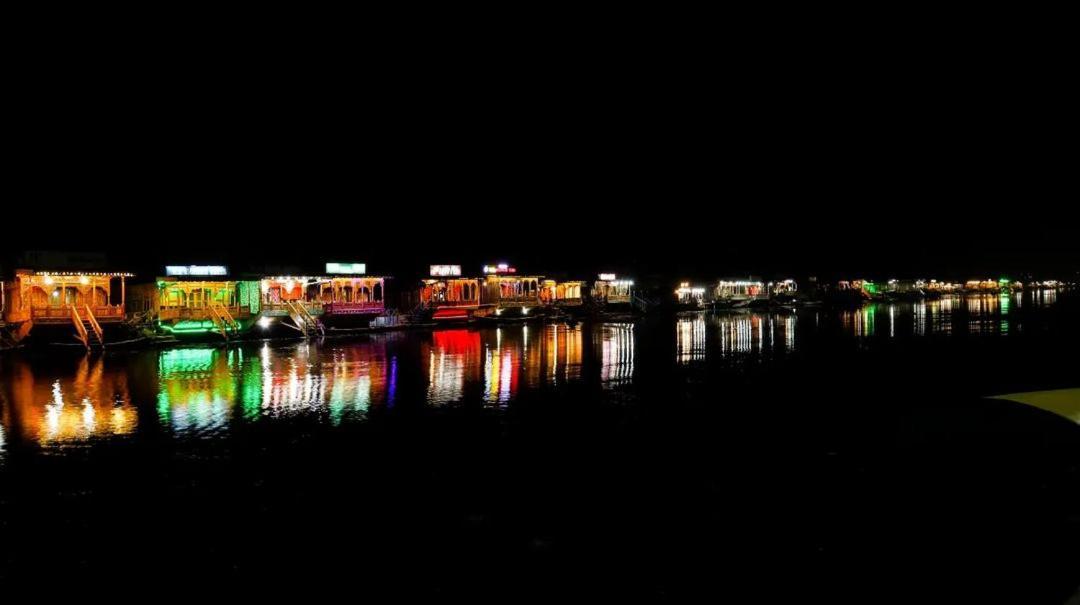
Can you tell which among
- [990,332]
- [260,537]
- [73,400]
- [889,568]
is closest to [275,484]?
[260,537]

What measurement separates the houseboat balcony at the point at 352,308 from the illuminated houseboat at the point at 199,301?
12.3 ft

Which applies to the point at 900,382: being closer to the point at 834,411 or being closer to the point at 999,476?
the point at 834,411

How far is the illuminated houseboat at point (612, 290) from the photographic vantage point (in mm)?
60406

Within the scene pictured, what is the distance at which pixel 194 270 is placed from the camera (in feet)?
122

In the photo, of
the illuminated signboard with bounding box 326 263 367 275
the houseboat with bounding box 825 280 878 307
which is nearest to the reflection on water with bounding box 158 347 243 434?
the illuminated signboard with bounding box 326 263 367 275

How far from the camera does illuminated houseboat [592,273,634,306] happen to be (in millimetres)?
60406

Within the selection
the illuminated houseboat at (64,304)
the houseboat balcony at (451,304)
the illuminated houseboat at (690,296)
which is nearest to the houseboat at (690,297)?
the illuminated houseboat at (690,296)

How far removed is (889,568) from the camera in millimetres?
6801

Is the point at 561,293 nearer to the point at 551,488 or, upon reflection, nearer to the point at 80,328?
the point at 80,328

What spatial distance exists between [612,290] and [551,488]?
55543 mm

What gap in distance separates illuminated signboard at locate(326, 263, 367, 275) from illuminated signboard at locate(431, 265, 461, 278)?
18.0 feet

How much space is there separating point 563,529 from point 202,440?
24.3 ft

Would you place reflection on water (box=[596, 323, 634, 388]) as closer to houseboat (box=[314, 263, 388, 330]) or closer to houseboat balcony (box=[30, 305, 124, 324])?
houseboat (box=[314, 263, 388, 330])

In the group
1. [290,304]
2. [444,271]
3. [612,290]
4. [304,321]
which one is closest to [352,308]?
[290,304]
